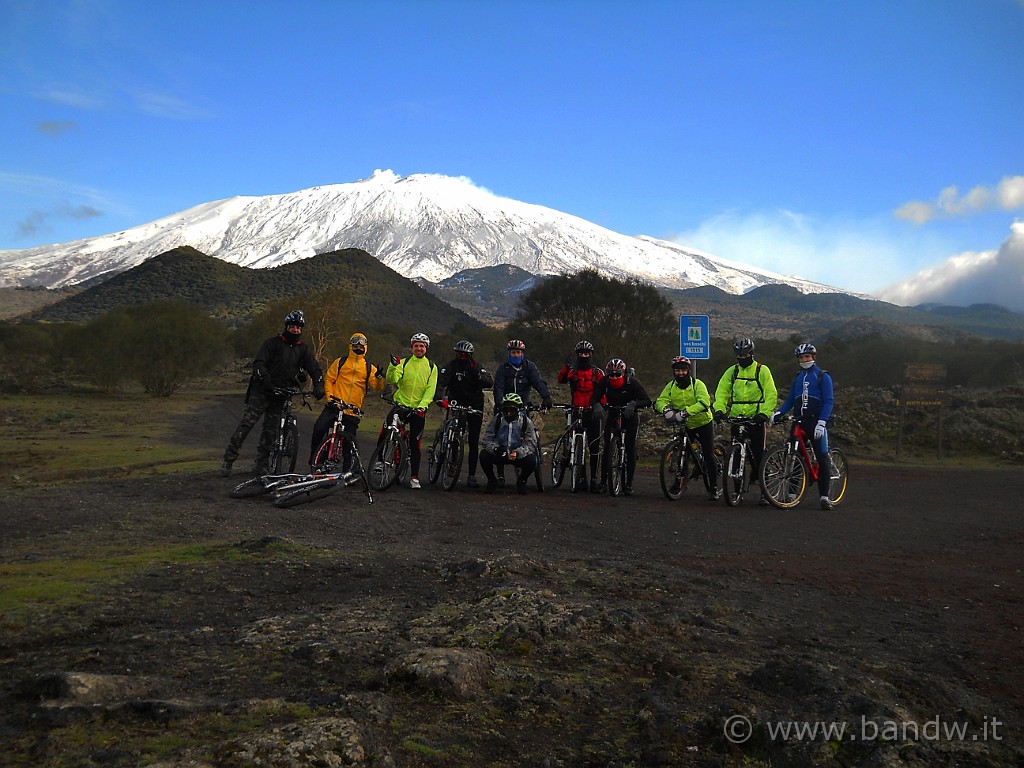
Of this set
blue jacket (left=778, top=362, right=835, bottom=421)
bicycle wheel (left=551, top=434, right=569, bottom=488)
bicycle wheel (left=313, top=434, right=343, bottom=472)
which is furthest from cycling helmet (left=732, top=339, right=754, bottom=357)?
bicycle wheel (left=313, top=434, right=343, bottom=472)

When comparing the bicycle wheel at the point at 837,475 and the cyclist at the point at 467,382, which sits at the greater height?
the cyclist at the point at 467,382

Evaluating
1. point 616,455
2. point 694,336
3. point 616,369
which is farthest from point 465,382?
point 694,336

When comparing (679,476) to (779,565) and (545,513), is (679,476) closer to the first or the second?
(545,513)

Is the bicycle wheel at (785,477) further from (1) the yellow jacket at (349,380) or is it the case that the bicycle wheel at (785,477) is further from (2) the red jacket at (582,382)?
(1) the yellow jacket at (349,380)

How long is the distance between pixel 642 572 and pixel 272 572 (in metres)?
2.47

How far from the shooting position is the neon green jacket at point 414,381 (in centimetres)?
1080

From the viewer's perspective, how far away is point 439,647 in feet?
12.8

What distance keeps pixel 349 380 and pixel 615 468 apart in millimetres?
3761

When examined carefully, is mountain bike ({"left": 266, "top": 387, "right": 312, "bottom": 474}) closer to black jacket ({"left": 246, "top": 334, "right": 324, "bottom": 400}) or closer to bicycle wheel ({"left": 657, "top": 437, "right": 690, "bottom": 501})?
black jacket ({"left": 246, "top": 334, "right": 324, "bottom": 400})

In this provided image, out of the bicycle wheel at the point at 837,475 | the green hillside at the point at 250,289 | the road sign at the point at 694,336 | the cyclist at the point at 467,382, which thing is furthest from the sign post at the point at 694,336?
the green hillside at the point at 250,289

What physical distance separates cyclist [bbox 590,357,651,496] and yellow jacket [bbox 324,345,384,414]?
2.99m

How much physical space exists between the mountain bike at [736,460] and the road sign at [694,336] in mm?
6033

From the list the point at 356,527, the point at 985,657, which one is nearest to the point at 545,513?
the point at 356,527

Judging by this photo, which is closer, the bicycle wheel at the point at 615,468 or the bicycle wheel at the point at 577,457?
the bicycle wheel at the point at 615,468
